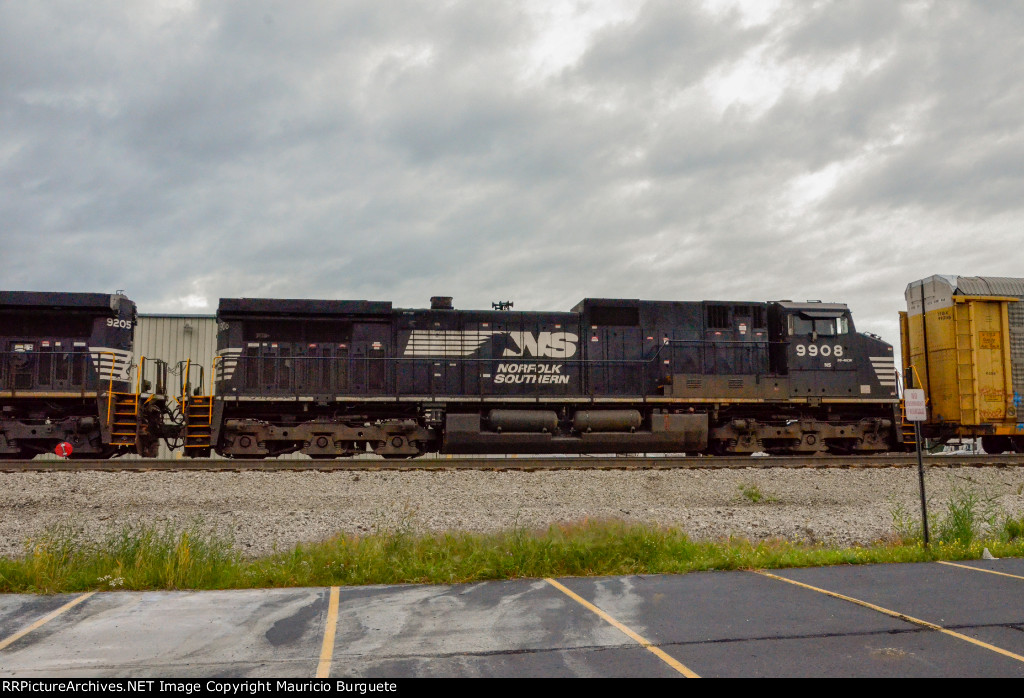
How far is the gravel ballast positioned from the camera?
812 cm

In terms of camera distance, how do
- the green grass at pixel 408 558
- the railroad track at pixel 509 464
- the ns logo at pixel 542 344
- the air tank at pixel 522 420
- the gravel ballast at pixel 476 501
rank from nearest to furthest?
the green grass at pixel 408 558 < the gravel ballast at pixel 476 501 < the railroad track at pixel 509 464 < the air tank at pixel 522 420 < the ns logo at pixel 542 344

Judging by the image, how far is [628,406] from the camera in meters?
15.1

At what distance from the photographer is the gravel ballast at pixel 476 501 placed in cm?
812

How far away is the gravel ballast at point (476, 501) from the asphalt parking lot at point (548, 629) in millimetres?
2186

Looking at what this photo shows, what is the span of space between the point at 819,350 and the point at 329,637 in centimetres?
1444

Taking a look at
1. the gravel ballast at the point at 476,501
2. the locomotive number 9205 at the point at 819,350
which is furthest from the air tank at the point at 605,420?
the locomotive number 9205 at the point at 819,350

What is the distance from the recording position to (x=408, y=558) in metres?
6.24

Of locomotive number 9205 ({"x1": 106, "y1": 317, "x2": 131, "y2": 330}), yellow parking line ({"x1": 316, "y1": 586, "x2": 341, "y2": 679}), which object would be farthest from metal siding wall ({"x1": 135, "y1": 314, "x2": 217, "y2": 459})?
yellow parking line ({"x1": 316, "y1": 586, "x2": 341, "y2": 679})

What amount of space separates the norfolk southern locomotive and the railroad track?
1.12 m


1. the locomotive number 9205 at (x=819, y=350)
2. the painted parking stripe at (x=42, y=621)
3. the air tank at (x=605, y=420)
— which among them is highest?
the locomotive number 9205 at (x=819, y=350)

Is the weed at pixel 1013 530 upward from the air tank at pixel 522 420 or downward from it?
downward

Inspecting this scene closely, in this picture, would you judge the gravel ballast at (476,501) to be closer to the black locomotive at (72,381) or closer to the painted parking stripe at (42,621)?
the painted parking stripe at (42,621)
